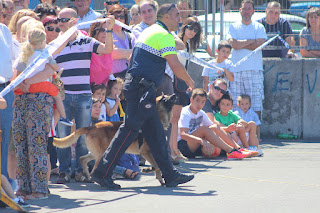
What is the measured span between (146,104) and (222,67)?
4.94 metres

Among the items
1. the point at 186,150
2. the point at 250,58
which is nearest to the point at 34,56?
the point at 186,150

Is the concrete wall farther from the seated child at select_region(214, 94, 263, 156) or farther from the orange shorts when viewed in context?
the orange shorts

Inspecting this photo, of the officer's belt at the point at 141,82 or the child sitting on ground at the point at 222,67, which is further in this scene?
the child sitting on ground at the point at 222,67

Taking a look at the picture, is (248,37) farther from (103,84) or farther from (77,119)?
(77,119)

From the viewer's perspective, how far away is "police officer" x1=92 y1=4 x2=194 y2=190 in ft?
23.7

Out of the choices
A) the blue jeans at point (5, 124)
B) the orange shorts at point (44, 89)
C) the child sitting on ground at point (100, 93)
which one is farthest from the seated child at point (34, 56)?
the child sitting on ground at point (100, 93)

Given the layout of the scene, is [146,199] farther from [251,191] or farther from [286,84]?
[286,84]

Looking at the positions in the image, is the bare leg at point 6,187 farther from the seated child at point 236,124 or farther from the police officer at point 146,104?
the seated child at point 236,124

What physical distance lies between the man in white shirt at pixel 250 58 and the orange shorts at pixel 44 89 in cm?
611

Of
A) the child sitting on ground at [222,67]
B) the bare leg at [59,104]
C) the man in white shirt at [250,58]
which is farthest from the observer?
the man in white shirt at [250,58]

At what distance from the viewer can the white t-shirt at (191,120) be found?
1016cm

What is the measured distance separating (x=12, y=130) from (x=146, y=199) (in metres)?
1.56

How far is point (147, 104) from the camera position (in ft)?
23.7

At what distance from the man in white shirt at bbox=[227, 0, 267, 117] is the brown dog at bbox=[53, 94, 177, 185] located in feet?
16.5
